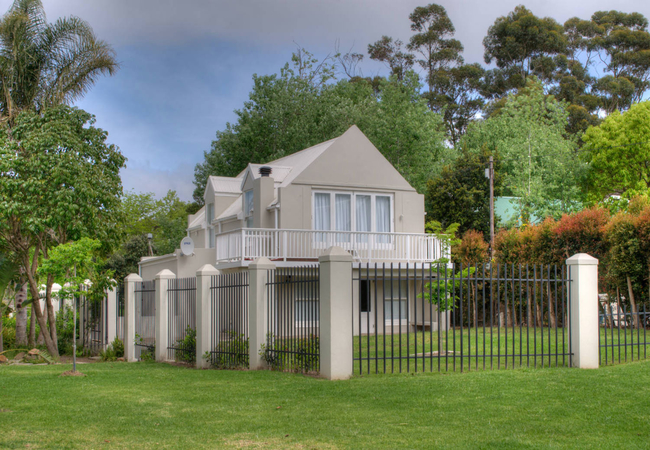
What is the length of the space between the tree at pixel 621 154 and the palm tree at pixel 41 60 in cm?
3169

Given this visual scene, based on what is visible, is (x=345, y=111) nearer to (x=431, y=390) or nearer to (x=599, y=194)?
(x=599, y=194)

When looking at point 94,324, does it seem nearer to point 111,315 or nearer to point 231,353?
point 111,315

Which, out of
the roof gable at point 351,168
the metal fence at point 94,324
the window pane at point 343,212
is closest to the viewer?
the metal fence at point 94,324

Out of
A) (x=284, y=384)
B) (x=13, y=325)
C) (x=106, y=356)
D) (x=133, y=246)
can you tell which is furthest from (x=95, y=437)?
(x=133, y=246)

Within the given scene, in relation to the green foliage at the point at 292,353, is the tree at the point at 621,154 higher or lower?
higher

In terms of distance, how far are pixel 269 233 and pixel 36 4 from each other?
33.6ft

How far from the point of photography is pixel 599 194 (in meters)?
40.7

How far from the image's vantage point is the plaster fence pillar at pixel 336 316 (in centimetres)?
1030

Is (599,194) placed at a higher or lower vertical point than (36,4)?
lower

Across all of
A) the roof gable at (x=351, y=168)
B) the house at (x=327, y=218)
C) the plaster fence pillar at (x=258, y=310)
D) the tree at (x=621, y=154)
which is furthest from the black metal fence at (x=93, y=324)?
the tree at (x=621, y=154)

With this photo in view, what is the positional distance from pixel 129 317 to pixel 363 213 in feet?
34.1

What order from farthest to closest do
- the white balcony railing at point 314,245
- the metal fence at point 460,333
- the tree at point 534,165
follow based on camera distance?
the tree at point 534,165 → the white balcony railing at point 314,245 → the metal fence at point 460,333

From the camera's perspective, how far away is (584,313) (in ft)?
38.4

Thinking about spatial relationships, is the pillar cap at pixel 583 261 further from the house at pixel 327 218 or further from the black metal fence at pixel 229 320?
the house at pixel 327 218
